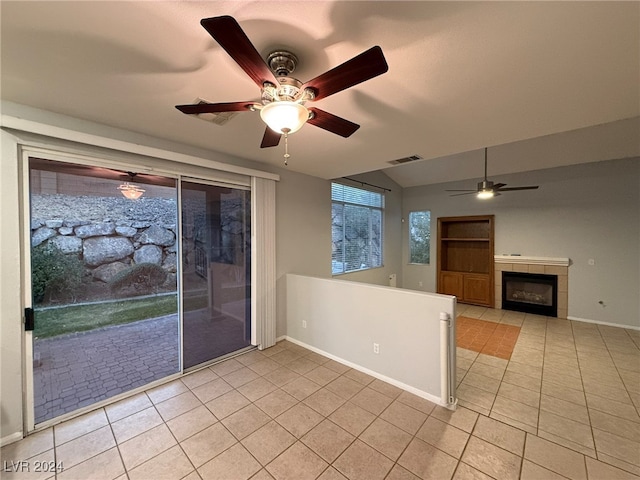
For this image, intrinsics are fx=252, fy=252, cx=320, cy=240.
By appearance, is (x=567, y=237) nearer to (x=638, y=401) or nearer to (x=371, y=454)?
(x=638, y=401)

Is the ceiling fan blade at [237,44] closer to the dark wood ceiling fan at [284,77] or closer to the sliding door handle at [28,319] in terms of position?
the dark wood ceiling fan at [284,77]

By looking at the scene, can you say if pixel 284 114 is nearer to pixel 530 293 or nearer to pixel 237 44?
pixel 237 44

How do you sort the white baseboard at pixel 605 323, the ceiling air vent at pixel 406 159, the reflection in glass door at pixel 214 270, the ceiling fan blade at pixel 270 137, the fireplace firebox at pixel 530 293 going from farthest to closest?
the fireplace firebox at pixel 530 293
the white baseboard at pixel 605 323
the ceiling air vent at pixel 406 159
the reflection in glass door at pixel 214 270
the ceiling fan blade at pixel 270 137

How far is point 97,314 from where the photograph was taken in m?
2.52

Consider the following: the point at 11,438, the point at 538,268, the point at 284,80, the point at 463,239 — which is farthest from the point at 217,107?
the point at 538,268

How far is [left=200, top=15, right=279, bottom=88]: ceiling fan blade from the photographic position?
936 millimetres

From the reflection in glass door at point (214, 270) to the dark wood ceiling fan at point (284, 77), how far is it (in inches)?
72.9

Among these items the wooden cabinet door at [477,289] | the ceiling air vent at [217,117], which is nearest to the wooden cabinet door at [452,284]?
the wooden cabinet door at [477,289]

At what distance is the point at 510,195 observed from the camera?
18.4 ft

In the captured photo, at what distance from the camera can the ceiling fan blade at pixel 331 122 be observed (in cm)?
161

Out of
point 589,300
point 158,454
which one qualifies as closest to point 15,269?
point 158,454

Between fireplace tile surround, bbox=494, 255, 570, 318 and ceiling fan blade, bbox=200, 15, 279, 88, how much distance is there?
6.28 metres

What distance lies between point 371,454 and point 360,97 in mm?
2740

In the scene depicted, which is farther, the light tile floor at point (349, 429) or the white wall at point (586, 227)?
the white wall at point (586, 227)
